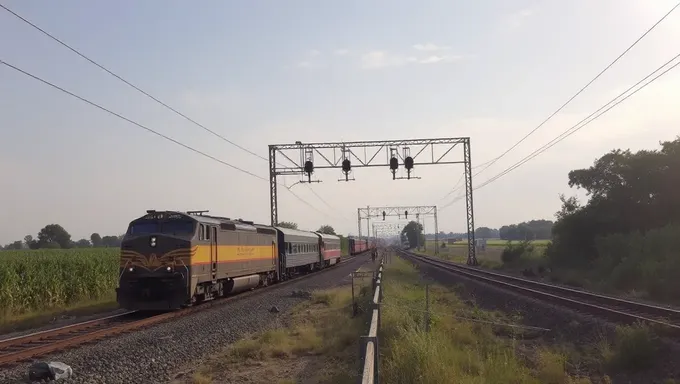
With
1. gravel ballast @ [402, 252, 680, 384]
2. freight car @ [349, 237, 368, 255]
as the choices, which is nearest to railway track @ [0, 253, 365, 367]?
gravel ballast @ [402, 252, 680, 384]

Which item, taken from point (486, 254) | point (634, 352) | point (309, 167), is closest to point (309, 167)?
point (309, 167)

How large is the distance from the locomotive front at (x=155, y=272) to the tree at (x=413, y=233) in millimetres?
140479

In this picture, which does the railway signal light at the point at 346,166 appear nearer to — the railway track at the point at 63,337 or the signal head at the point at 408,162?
the signal head at the point at 408,162

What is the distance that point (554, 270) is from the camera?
42.3 meters

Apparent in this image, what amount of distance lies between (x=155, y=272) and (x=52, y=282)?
6.63 m

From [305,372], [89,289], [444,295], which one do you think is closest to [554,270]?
[444,295]

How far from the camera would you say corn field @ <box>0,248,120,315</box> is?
2239 cm

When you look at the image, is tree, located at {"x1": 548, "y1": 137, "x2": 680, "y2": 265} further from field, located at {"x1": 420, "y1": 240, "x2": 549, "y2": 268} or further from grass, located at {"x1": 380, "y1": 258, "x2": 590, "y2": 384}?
grass, located at {"x1": 380, "y1": 258, "x2": 590, "y2": 384}

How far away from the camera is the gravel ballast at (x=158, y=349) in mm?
11195

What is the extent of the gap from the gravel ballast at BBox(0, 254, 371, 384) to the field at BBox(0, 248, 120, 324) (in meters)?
7.05

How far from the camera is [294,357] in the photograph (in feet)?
44.1

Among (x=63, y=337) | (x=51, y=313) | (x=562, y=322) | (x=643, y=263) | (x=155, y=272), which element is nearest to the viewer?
(x=63, y=337)

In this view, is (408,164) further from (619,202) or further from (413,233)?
(413,233)

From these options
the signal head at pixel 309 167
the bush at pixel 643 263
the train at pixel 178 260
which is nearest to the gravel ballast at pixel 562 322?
the bush at pixel 643 263
